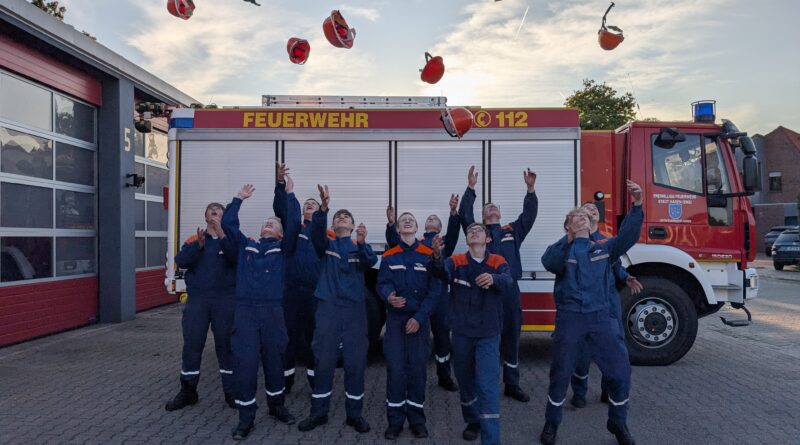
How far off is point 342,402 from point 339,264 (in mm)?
1511

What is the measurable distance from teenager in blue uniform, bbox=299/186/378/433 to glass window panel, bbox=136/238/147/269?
7.41 metres

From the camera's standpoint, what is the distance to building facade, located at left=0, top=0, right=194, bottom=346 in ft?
26.6

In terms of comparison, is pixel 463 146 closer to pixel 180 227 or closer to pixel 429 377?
pixel 429 377

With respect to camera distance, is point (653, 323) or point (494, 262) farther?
point (653, 323)

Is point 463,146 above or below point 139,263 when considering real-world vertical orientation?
above

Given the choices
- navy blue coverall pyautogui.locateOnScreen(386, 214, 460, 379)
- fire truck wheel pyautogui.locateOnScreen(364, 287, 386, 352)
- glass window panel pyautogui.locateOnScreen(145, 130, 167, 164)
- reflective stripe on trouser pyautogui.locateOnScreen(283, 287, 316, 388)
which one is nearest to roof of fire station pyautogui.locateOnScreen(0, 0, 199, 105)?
glass window panel pyautogui.locateOnScreen(145, 130, 167, 164)

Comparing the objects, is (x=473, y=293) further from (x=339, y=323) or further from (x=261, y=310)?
(x=261, y=310)

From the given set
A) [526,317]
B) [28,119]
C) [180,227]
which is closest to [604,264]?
[526,317]

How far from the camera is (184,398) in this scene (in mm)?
5426

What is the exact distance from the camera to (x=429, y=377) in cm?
657

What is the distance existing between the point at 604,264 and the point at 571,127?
8.52 ft

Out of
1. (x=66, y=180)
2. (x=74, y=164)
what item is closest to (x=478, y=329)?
(x=66, y=180)

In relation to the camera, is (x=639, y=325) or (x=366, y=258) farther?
(x=639, y=325)

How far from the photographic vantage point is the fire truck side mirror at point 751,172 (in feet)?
21.7
